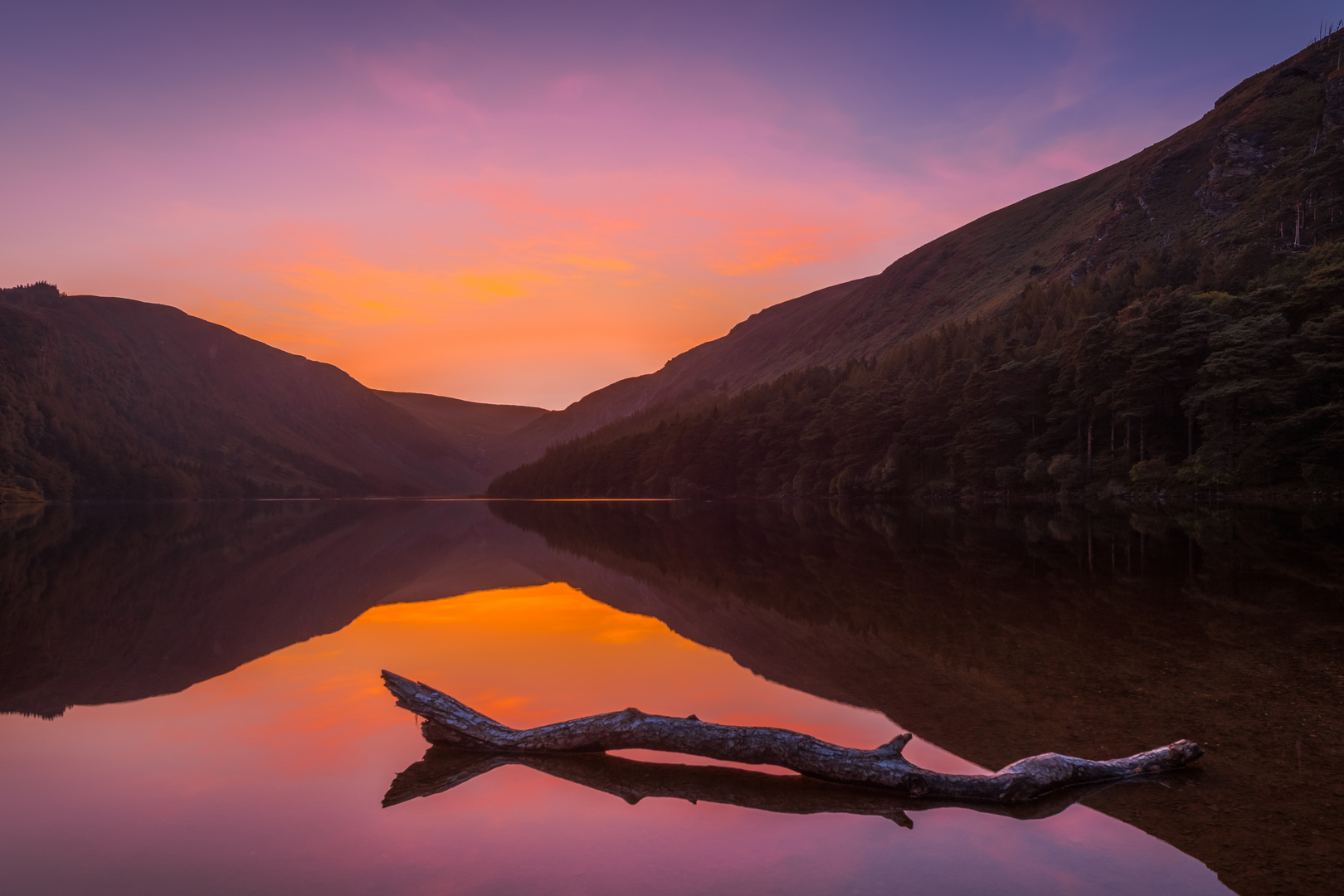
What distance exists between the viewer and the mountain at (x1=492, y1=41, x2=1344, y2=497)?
67.0m

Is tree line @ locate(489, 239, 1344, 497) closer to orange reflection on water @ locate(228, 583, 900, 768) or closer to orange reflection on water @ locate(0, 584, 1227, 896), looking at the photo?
orange reflection on water @ locate(228, 583, 900, 768)

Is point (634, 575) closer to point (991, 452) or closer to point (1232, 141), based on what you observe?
point (991, 452)

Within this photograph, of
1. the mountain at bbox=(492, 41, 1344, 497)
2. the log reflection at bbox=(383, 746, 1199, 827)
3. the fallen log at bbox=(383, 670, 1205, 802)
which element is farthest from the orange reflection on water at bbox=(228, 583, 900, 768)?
the mountain at bbox=(492, 41, 1344, 497)

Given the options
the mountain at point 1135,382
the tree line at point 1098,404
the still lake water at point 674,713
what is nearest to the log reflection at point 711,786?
the still lake water at point 674,713

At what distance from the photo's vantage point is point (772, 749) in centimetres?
890

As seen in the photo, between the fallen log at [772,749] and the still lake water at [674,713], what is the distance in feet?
0.78

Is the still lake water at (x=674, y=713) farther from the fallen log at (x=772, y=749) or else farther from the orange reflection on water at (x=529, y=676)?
the fallen log at (x=772, y=749)

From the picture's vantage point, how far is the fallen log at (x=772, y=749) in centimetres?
814

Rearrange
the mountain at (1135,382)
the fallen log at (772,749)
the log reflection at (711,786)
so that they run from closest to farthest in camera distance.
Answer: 1. the log reflection at (711,786)
2. the fallen log at (772,749)
3. the mountain at (1135,382)

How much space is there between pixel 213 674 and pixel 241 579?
50.1 feet

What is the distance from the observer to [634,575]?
A: 93.4 ft

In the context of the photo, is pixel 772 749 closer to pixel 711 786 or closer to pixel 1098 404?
pixel 711 786

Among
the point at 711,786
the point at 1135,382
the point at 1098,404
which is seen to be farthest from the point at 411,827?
the point at 1098,404

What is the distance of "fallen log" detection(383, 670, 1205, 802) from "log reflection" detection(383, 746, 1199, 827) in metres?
0.10
